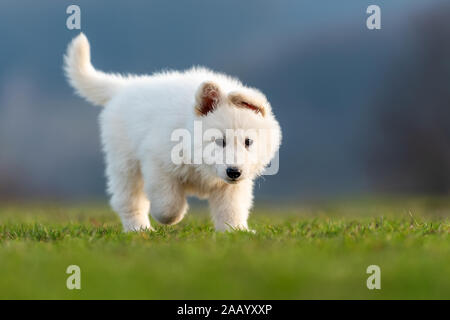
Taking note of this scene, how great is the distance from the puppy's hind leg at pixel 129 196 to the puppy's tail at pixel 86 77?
911 millimetres

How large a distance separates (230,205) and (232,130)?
104 centimetres

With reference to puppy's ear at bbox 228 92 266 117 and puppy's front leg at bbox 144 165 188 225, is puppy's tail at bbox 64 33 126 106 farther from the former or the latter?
puppy's ear at bbox 228 92 266 117

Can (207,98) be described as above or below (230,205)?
above

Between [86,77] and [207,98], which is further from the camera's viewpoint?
[86,77]

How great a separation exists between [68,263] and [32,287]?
0.53 metres

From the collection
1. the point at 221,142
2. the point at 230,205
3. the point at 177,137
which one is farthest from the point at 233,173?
the point at 230,205

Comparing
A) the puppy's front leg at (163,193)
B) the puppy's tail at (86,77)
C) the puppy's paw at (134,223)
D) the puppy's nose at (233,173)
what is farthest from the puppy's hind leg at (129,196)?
the puppy's nose at (233,173)

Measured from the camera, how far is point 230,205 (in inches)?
230

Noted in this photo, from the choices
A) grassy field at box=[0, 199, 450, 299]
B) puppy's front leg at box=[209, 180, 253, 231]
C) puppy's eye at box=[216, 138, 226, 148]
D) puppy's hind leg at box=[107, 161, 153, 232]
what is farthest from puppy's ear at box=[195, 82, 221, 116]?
puppy's hind leg at box=[107, 161, 153, 232]

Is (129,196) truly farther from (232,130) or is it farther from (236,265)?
(236,265)

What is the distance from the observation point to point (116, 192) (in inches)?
258

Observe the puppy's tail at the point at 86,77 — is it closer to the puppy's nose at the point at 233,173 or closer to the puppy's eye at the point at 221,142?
the puppy's eye at the point at 221,142

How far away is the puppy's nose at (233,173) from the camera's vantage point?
500 cm
